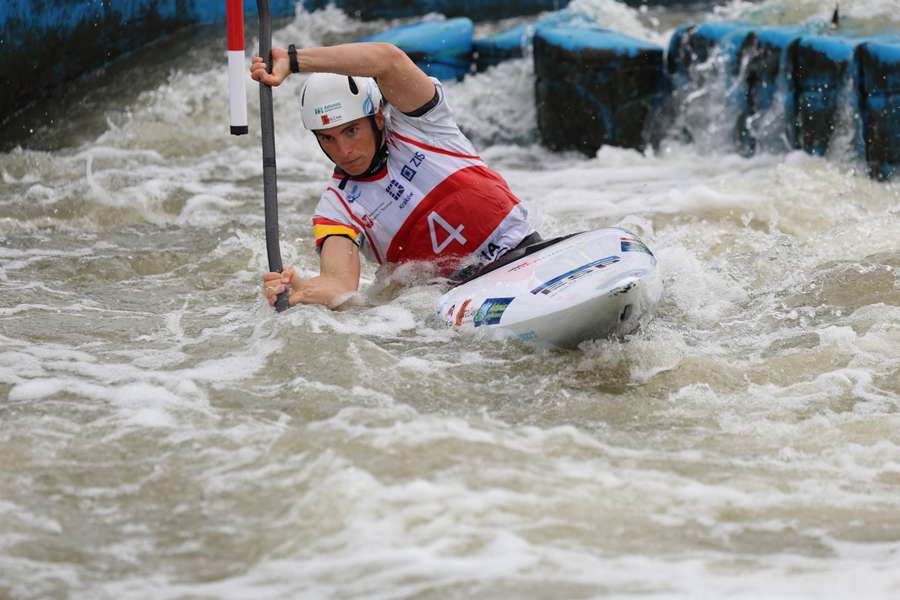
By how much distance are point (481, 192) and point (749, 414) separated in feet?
4.73

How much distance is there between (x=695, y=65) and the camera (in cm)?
891

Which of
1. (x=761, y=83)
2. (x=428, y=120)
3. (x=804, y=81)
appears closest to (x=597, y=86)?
(x=761, y=83)

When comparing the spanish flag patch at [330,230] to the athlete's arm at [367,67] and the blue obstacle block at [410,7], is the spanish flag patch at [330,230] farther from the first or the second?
the blue obstacle block at [410,7]

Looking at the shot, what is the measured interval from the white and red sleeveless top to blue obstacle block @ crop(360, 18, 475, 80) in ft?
16.5

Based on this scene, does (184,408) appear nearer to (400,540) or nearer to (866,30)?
(400,540)

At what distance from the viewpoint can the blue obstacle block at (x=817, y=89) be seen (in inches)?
304

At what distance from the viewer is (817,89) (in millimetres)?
7898

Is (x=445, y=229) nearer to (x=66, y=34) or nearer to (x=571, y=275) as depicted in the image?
(x=571, y=275)

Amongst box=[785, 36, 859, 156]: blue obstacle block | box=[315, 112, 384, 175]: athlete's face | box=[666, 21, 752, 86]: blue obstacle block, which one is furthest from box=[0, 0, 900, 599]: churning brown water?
box=[666, 21, 752, 86]: blue obstacle block

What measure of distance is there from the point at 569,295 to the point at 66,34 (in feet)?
21.1

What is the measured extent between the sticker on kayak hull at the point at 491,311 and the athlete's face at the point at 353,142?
0.73m

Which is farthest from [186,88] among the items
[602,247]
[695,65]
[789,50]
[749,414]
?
[749,414]

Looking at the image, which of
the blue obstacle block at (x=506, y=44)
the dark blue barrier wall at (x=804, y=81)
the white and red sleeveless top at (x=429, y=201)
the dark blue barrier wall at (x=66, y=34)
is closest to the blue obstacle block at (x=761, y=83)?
the dark blue barrier wall at (x=804, y=81)

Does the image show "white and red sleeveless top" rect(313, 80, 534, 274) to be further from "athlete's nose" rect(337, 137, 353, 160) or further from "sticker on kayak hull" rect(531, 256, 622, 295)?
"sticker on kayak hull" rect(531, 256, 622, 295)
